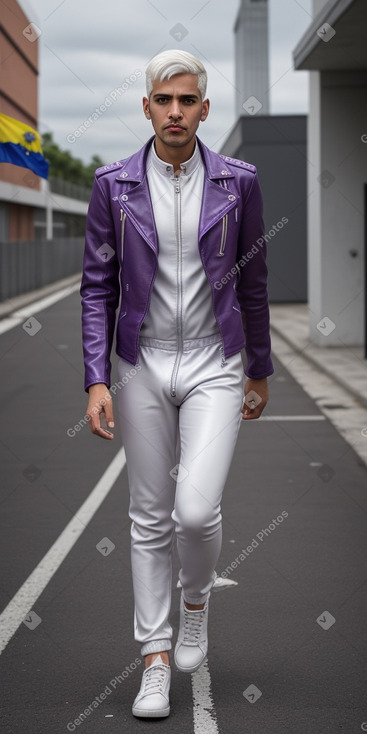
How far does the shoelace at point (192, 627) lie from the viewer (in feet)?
13.1

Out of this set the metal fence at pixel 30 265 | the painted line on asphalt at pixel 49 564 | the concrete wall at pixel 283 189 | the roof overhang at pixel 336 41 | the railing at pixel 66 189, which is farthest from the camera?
the railing at pixel 66 189

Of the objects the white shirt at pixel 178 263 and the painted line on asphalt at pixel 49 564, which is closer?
the white shirt at pixel 178 263

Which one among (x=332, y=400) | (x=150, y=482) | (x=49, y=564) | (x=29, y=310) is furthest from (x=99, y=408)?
(x=29, y=310)

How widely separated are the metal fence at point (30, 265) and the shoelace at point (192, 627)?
2927cm

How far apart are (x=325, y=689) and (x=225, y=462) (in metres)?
0.97

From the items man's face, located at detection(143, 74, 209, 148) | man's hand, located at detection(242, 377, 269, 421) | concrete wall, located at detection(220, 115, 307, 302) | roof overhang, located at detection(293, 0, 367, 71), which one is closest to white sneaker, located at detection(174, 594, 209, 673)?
man's hand, located at detection(242, 377, 269, 421)

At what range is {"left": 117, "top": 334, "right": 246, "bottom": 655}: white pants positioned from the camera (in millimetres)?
3754

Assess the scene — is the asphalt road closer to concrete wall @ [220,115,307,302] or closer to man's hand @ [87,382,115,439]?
man's hand @ [87,382,115,439]

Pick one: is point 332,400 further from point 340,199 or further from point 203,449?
point 203,449

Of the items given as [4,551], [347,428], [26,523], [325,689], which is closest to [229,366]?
[325,689]

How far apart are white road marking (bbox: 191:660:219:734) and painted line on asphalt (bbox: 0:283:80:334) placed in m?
19.7

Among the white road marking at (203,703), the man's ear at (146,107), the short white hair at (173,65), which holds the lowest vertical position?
the white road marking at (203,703)

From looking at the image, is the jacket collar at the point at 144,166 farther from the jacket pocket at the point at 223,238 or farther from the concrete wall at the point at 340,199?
the concrete wall at the point at 340,199

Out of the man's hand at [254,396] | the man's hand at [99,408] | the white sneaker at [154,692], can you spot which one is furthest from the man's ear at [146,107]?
the white sneaker at [154,692]
